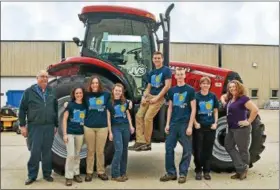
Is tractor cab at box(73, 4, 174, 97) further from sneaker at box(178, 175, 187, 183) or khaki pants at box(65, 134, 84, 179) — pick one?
sneaker at box(178, 175, 187, 183)

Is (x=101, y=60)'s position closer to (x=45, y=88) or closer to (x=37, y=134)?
(x=45, y=88)

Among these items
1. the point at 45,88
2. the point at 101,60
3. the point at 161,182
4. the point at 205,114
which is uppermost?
the point at 101,60

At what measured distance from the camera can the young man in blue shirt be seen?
5309 mm

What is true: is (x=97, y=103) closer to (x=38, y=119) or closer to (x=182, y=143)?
(x=38, y=119)

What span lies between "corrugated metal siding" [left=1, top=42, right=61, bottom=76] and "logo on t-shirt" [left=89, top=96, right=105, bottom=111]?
23.0 metres

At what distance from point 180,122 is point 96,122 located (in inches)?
44.8

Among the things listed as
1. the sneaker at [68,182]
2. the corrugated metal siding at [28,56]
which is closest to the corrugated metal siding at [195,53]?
the corrugated metal siding at [28,56]

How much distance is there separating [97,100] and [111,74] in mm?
715

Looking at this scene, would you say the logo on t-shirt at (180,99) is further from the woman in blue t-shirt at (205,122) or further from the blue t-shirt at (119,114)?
the blue t-shirt at (119,114)

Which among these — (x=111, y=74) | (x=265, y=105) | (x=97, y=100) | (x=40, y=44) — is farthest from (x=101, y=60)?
(x=265, y=105)

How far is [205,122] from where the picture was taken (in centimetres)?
546

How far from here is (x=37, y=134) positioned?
522 cm

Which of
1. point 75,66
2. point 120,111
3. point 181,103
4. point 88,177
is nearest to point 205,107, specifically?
point 181,103

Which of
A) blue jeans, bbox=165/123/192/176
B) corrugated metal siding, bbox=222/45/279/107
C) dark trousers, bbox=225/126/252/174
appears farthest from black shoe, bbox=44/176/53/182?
corrugated metal siding, bbox=222/45/279/107
